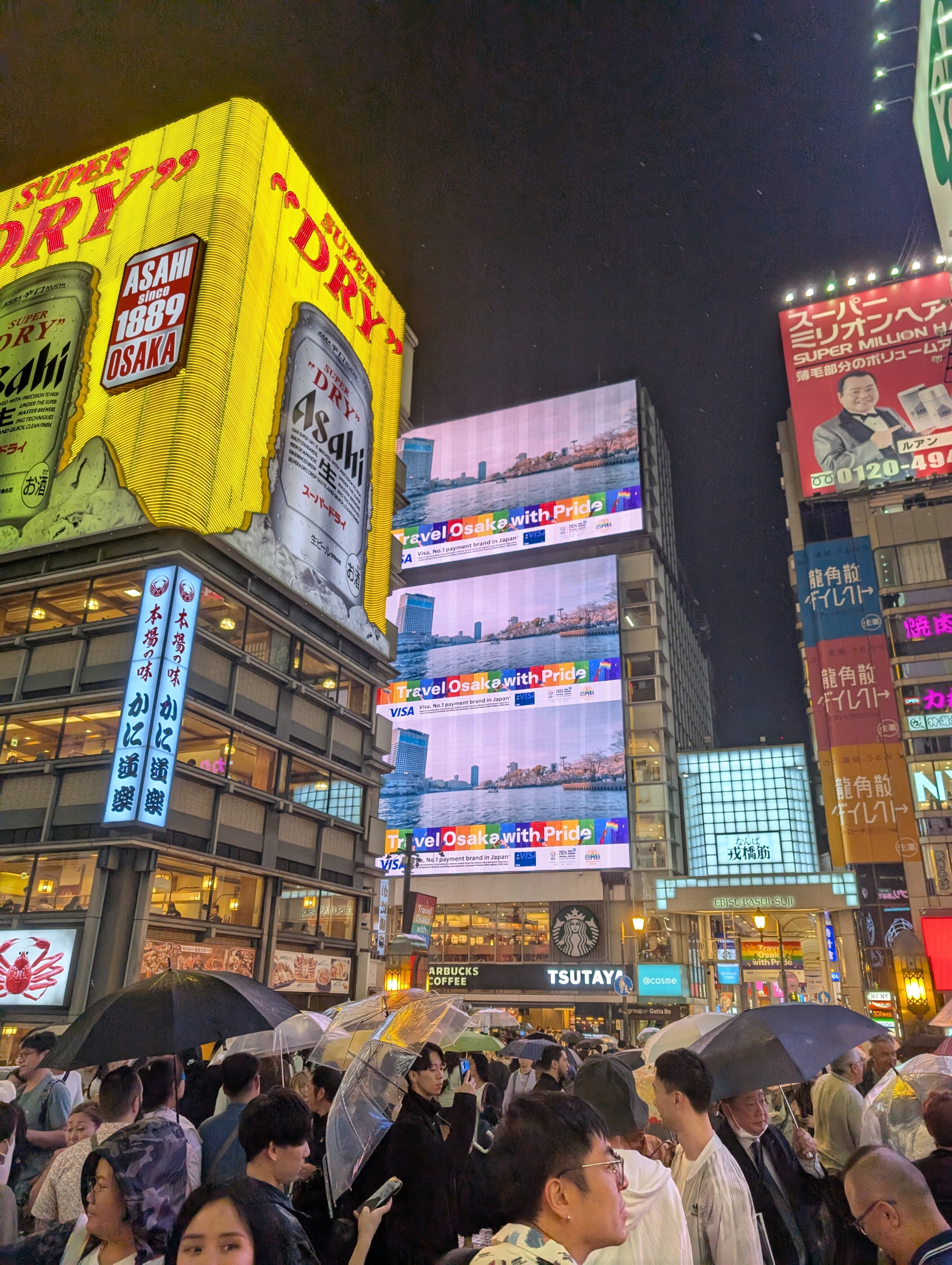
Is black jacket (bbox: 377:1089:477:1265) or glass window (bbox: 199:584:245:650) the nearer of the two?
black jacket (bbox: 377:1089:477:1265)

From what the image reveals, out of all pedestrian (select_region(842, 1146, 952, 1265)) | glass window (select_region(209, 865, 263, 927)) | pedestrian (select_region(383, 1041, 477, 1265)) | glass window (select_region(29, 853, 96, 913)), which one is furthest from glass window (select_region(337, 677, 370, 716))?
pedestrian (select_region(842, 1146, 952, 1265))

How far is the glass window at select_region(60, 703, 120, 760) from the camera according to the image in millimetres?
27250

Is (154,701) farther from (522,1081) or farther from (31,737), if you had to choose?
(522,1081)

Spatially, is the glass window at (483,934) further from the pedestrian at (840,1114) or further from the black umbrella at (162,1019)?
the black umbrella at (162,1019)

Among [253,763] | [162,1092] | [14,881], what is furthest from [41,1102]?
[253,763]

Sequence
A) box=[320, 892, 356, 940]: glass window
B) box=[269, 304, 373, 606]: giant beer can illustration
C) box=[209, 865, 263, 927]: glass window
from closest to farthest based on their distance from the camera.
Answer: box=[209, 865, 263, 927]: glass window → box=[269, 304, 373, 606]: giant beer can illustration → box=[320, 892, 356, 940]: glass window

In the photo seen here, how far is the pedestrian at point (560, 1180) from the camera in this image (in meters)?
2.52

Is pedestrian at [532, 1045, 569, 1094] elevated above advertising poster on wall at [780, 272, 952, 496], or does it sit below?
below

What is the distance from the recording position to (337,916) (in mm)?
34781

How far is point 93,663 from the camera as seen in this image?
2794 cm

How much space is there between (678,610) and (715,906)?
29.6m

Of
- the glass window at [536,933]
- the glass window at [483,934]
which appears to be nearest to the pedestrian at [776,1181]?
the glass window at [536,933]

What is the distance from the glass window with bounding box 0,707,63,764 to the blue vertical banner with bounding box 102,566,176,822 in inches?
152

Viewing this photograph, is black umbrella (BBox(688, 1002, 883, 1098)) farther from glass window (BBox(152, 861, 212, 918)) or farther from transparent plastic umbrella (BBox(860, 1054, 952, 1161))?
glass window (BBox(152, 861, 212, 918))
